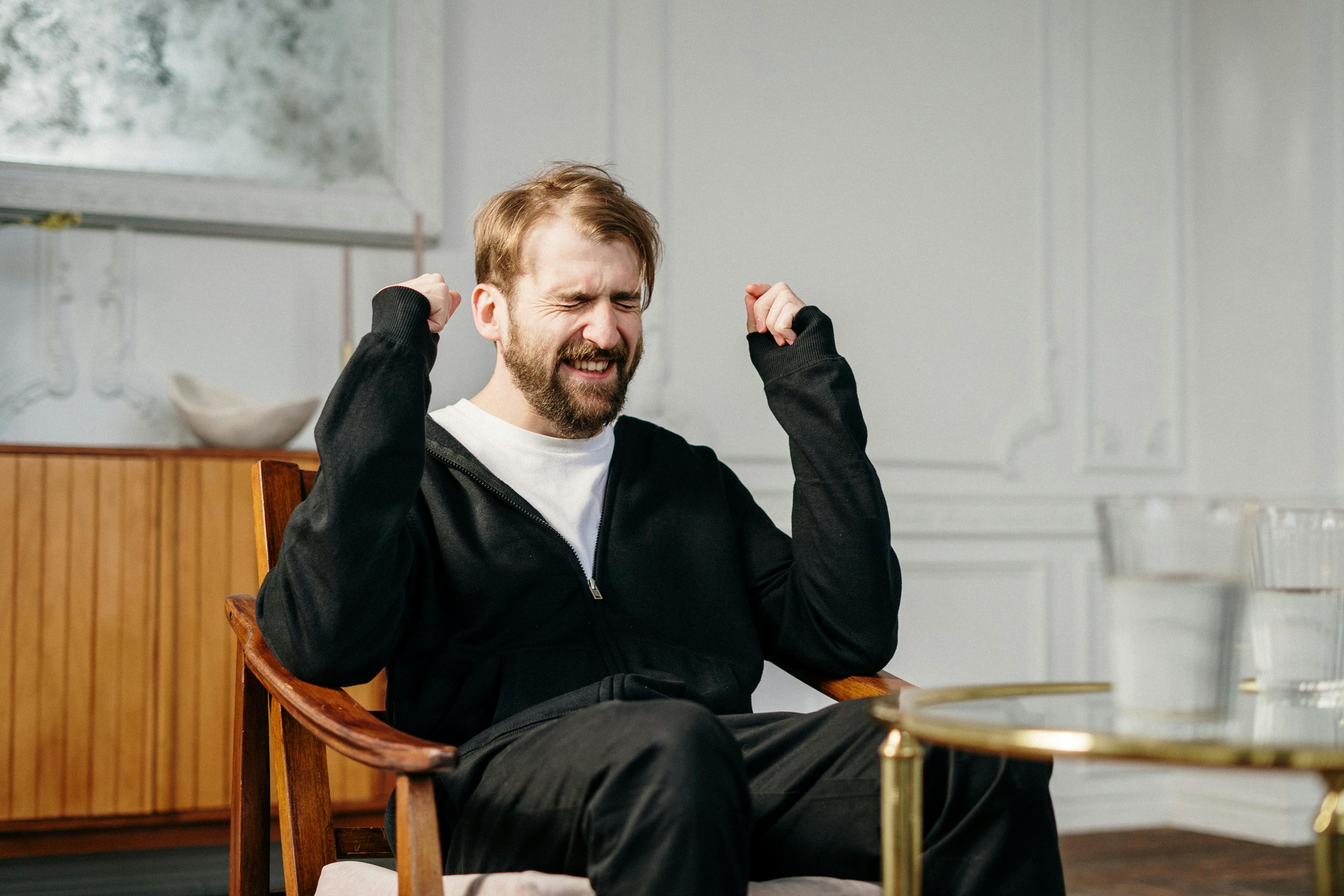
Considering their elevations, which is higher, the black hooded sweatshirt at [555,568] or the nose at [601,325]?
the nose at [601,325]

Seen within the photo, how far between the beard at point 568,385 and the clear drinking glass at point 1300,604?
2.87 ft

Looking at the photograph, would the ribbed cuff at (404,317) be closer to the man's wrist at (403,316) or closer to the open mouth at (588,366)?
the man's wrist at (403,316)

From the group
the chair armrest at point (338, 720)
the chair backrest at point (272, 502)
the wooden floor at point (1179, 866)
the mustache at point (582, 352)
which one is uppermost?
the mustache at point (582, 352)

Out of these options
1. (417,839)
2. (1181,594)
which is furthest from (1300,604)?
(417,839)

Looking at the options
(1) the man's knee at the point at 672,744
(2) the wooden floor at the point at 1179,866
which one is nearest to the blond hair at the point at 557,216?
(1) the man's knee at the point at 672,744

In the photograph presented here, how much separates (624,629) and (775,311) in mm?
485

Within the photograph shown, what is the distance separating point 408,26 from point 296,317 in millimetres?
747

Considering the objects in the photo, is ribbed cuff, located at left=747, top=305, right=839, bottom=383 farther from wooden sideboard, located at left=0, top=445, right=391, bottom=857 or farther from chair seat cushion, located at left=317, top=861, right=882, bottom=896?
wooden sideboard, located at left=0, top=445, right=391, bottom=857

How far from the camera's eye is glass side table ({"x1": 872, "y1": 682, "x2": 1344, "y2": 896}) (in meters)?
0.79

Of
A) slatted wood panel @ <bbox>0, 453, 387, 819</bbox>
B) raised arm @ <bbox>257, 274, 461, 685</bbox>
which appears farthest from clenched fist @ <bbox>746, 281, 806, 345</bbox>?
slatted wood panel @ <bbox>0, 453, 387, 819</bbox>

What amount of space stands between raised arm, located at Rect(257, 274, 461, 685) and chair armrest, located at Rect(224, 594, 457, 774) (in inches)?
1.0

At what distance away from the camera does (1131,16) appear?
3668 millimetres

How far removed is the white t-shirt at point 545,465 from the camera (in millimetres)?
1638

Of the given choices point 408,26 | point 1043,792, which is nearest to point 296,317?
point 408,26
